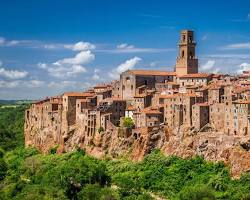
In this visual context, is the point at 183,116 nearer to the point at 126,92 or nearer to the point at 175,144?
the point at 175,144

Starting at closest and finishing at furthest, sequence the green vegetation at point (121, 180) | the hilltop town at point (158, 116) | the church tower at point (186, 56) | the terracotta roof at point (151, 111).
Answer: the green vegetation at point (121, 180)
the hilltop town at point (158, 116)
the terracotta roof at point (151, 111)
the church tower at point (186, 56)

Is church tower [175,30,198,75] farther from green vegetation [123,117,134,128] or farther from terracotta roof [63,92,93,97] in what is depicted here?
green vegetation [123,117,134,128]

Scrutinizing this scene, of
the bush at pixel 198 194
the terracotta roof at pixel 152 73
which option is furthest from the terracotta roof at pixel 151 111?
the bush at pixel 198 194

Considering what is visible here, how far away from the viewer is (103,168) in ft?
239

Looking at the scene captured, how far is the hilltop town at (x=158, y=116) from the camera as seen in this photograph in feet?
220

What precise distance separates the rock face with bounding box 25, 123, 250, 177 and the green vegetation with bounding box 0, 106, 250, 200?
3.17ft

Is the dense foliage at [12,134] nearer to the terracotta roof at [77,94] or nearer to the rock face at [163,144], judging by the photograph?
the rock face at [163,144]

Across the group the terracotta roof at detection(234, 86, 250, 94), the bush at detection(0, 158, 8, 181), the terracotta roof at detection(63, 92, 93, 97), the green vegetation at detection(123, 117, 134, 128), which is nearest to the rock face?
the green vegetation at detection(123, 117, 134, 128)

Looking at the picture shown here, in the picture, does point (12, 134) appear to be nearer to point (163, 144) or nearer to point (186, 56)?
point (186, 56)

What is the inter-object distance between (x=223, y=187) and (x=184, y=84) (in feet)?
88.1

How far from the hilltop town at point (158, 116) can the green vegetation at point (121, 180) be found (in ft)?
5.50

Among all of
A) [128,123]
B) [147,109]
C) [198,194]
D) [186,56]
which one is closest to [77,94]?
[128,123]

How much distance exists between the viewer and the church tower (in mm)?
92250

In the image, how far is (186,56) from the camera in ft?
305
